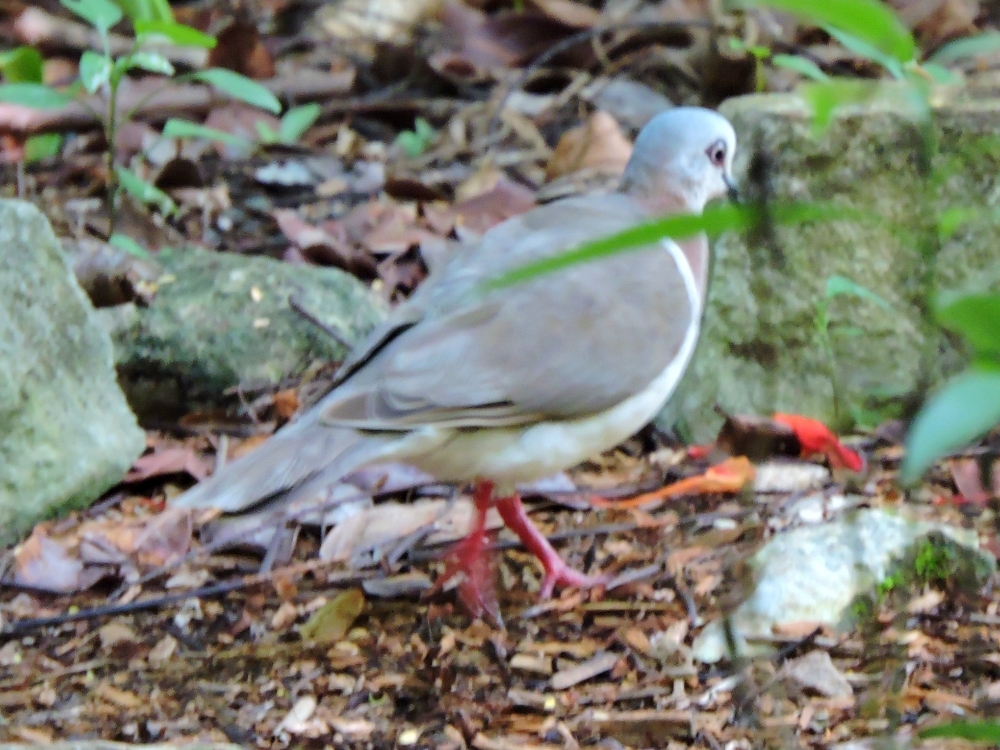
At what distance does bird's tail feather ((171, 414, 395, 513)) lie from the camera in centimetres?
284

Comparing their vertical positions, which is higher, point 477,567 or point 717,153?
point 717,153

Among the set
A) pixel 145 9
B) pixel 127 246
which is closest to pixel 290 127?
pixel 145 9

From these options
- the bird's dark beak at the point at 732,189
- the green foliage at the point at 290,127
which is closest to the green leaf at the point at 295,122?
the green foliage at the point at 290,127

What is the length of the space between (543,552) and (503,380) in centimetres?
60

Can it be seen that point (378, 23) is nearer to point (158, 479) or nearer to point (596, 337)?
point (158, 479)

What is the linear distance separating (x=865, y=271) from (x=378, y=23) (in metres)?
4.10

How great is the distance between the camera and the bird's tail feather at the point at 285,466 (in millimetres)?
2838

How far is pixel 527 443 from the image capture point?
314 centimetres

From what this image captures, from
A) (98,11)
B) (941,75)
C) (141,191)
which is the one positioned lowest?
(141,191)

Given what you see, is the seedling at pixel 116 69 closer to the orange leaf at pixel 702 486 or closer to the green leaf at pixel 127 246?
the green leaf at pixel 127 246

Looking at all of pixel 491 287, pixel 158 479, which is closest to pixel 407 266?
pixel 158 479

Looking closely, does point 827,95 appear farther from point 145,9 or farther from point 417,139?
point 417,139

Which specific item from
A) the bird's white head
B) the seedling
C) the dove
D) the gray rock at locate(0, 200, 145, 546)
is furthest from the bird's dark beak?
the gray rock at locate(0, 200, 145, 546)

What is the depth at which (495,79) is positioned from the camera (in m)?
6.66
